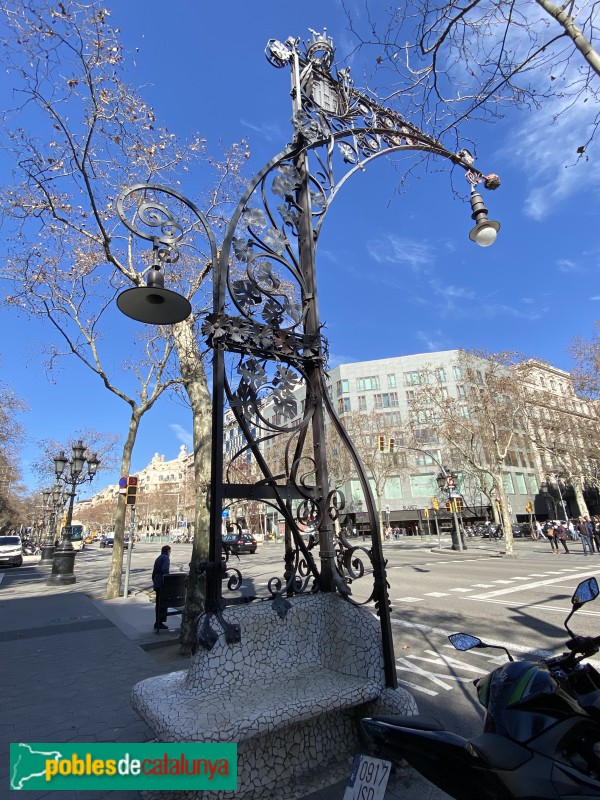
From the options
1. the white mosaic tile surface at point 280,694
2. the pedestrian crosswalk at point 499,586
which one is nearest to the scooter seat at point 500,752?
the white mosaic tile surface at point 280,694

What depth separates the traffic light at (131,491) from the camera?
36.2 feet

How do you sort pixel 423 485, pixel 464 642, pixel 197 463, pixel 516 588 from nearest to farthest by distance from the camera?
1. pixel 464 642
2. pixel 197 463
3. pixel 516 588
4. pixel 423 485

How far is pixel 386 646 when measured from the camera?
295 centimetres

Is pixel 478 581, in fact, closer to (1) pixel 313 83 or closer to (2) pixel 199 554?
(2) pixel 199 554

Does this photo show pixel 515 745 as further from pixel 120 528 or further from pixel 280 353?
pixel 120 528

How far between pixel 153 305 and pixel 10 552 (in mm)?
28690

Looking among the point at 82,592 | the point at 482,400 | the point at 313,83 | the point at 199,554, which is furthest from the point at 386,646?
the point at 482,400

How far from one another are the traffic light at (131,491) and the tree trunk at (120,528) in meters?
1.19

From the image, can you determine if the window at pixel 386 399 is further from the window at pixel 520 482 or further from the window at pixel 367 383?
the window at pixel 520 482

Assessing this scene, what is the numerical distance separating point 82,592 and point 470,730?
13.9 metres

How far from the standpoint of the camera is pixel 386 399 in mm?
53688

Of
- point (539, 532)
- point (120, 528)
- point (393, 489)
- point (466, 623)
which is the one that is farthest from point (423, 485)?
point (466, 623)

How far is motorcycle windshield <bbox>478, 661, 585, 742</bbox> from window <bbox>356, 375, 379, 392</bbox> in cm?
5347

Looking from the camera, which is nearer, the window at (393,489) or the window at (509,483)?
the window at (509,483)
